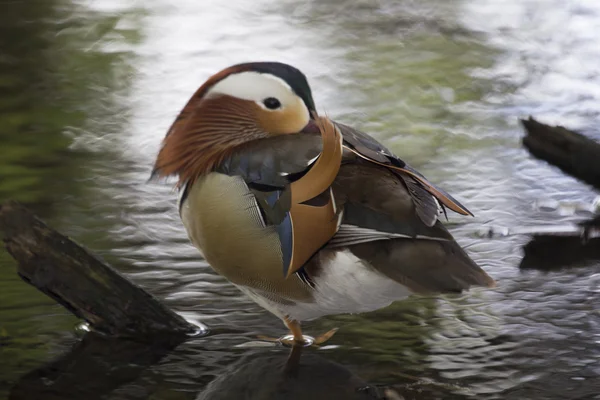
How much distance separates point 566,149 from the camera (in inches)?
118

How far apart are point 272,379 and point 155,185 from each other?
1.28 meters

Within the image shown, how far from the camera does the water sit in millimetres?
2211

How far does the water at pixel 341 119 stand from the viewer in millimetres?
2211

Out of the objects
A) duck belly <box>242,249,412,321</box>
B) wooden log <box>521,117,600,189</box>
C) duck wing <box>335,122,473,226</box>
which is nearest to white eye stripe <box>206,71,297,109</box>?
duck wing <box>335,122,473,226</box>

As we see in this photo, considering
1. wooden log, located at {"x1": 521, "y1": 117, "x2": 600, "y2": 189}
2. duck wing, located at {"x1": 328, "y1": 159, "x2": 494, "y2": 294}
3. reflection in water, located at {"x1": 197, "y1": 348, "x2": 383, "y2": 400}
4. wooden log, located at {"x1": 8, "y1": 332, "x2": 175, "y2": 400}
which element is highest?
duck wing, located at {"x1": 328, "y1": 159, "x2": 494, "y2": 294}

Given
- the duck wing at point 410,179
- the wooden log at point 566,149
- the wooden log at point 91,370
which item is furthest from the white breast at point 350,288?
the wooden log at point 566,149

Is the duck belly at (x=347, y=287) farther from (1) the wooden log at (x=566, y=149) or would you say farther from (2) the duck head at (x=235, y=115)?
(1) the wooden log at (x=566, y=149)

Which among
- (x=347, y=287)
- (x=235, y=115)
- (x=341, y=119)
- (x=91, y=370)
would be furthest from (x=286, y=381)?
(x=341, y=119)

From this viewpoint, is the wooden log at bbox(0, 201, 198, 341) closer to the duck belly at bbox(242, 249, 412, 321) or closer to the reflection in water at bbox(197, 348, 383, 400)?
the reflection in water at bbox(197, 348, 383, 400)

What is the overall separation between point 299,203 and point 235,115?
22 cm

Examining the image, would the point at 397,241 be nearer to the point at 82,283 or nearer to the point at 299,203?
the point at 299,203

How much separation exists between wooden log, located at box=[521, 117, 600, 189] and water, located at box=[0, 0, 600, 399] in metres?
0.17

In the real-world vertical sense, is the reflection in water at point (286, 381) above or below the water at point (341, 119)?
below

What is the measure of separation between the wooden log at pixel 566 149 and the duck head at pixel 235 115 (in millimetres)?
1219
